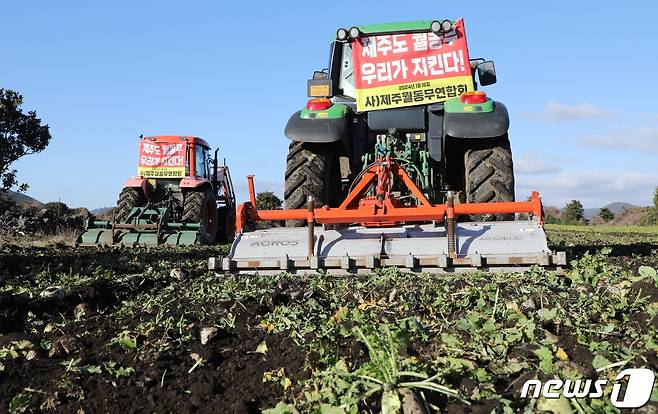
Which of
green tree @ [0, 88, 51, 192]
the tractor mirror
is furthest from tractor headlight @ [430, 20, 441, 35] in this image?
green tree @ [0, 88, 51, 192]

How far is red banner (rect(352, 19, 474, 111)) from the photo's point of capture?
6609 millimetres

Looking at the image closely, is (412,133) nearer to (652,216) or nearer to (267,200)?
(267,200)

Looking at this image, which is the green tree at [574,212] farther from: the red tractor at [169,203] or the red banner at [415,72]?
the red banner at [415,72]

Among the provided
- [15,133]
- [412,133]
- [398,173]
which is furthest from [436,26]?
[15,133]

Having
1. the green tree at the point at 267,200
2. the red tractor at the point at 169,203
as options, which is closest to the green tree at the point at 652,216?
the green tree at the point at 267,200

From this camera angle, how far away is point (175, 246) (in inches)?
452

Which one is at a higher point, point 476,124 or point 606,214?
point 606,214

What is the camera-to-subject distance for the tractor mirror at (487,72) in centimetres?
710

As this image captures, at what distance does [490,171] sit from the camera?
619 cm

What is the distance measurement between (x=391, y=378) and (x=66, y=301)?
2.94m

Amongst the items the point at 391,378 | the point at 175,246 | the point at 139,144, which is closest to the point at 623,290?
the point at 391,378

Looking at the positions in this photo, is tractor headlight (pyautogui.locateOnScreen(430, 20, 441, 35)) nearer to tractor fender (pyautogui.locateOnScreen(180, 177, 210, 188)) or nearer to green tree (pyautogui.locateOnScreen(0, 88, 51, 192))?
tractor fender (pyautogui.locateOnScreen(180, 177, 210, 188))

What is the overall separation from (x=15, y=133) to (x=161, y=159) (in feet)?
23.0

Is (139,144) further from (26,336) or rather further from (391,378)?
(391,378)
